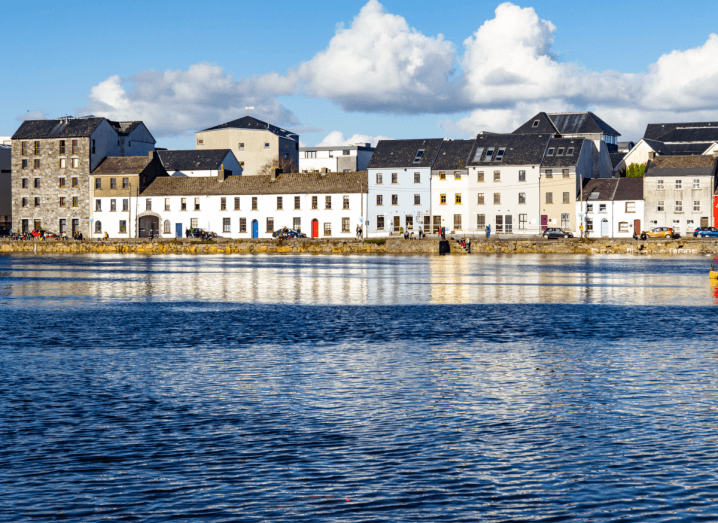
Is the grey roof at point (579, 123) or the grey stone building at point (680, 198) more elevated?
the grey roof at point (579, 123)

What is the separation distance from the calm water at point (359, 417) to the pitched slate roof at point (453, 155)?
89031 mm

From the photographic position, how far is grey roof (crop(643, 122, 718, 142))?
474 ft

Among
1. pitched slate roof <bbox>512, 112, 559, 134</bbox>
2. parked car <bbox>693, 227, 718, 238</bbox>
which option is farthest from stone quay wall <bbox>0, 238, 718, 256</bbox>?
pitched slate roof <bbox>512, 112, 559, 134</bbox>

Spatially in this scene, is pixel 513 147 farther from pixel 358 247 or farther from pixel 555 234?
pixel 358 247

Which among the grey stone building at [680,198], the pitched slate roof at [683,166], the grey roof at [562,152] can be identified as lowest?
the grey stone building at [680,198]

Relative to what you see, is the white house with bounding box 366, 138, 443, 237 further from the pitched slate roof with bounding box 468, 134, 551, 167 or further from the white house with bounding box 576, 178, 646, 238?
the white house with bounding box 576, 178, 646, 238

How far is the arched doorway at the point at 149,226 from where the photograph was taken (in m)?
124

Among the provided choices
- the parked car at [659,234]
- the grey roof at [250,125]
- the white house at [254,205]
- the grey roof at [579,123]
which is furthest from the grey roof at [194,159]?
the parked car at [659,234]

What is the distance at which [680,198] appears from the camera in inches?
4387

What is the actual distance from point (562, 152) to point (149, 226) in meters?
57.2

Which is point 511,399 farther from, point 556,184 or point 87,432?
point 556,184

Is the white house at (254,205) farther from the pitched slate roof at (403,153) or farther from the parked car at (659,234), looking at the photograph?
the parked car at (659,234)

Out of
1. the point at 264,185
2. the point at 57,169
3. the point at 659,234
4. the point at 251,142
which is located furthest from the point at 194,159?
the point at 659,234

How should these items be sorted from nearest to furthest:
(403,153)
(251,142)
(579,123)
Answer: (403,153)
(579,123)
(251,142)
